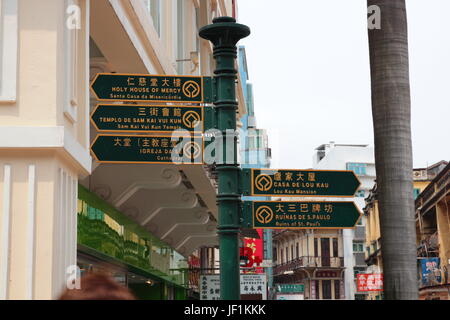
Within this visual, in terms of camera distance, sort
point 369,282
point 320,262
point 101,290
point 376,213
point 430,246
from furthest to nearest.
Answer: point 320,262 < point 376,213 < point 369,282 < point 430,246 < point 101,290

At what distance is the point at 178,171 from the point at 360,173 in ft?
224

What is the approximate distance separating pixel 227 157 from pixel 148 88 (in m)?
1.15

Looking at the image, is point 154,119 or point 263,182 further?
point 154,119

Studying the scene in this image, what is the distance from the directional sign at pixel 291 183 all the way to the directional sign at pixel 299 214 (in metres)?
0.10

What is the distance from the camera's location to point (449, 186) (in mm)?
29203

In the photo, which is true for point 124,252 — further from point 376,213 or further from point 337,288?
point 337,288

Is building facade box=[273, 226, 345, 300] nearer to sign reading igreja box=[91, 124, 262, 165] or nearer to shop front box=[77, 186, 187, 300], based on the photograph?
shop front box=[77, 186, 187, 300]

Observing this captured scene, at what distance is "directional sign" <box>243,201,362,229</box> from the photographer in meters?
7.32

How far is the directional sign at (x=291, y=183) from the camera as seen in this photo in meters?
7.33

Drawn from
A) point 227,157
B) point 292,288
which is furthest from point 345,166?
point 227,157

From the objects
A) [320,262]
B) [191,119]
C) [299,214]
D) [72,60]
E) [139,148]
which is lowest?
[299,214]

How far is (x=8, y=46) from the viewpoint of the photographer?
6.54 m

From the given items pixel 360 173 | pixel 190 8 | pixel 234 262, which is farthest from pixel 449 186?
pixel 360 173
